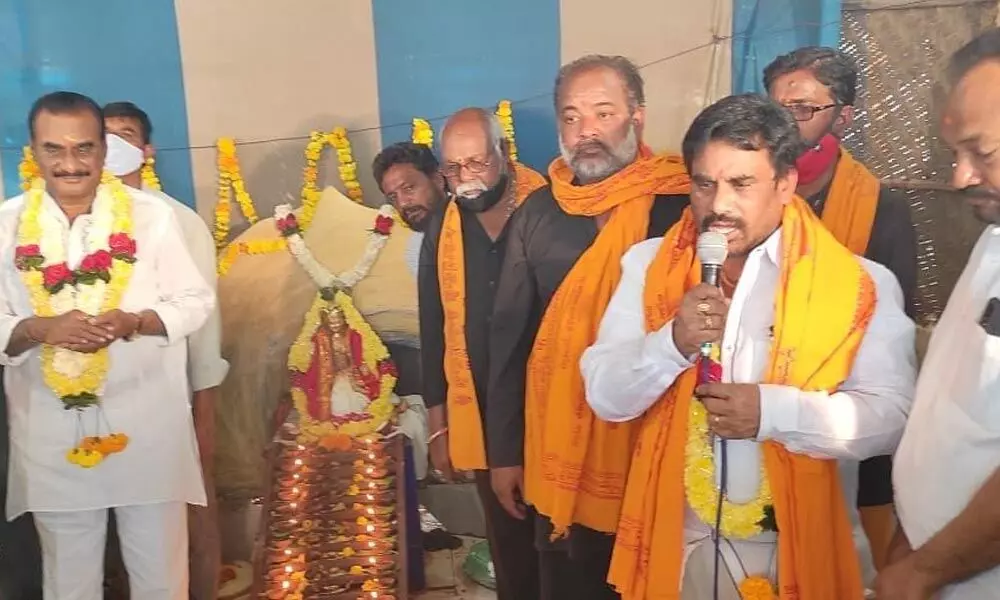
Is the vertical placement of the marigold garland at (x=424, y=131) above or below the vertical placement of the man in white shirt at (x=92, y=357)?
above

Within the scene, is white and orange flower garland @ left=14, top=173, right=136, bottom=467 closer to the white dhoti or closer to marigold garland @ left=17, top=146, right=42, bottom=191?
the white dhoti

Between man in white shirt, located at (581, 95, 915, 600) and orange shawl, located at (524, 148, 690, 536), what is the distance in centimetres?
29

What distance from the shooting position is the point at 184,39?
2.82m

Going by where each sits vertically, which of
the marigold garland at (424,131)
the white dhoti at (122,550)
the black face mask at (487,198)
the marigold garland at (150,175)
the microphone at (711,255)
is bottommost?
the white dhoti at (122,550)

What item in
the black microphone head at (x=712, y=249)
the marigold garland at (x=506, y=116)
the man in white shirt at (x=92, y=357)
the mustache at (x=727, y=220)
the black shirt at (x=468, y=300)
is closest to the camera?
the black microphone head at (x=712, y=249)

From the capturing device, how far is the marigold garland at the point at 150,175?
9.40 feet

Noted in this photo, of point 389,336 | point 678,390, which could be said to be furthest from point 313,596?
→ point 678,390

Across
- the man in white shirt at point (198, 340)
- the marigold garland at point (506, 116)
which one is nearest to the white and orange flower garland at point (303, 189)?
the man in white shirt at point (198, 340)

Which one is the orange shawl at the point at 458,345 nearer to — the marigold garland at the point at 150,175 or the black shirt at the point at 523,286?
the black shirt at the point at 523,286

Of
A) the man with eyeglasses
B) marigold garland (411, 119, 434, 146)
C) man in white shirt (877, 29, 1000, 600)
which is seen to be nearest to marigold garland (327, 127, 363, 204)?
marigold garland (411, 119, 434, 146)

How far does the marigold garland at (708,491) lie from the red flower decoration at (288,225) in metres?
1.66

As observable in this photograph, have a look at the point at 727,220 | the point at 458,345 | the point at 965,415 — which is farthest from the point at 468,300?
the point at 965,415

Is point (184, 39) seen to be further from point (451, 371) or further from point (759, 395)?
point (759, 395)

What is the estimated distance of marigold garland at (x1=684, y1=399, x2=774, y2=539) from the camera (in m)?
1.63
